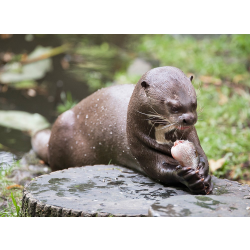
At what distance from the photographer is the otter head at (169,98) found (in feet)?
9.45

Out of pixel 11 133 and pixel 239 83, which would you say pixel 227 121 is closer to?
pixel 239 83

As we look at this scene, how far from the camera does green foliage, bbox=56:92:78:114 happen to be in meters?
6.79

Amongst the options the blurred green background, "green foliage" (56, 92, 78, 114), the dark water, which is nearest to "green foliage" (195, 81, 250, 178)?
the blurred green background

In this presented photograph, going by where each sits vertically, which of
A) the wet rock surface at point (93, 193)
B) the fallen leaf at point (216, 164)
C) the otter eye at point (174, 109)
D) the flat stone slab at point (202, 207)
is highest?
the otter eye at point (174, 109)

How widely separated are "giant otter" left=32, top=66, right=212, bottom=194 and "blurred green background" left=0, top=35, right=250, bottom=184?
124cm

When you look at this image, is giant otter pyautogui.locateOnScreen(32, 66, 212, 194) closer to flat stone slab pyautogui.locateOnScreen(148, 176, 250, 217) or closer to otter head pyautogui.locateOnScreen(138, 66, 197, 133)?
otter head pyautogui.locateOnScreen(138, 66, 197, 133)

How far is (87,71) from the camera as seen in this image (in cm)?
823

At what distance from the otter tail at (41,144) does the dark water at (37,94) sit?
350 mm

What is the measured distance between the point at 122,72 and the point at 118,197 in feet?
17.9

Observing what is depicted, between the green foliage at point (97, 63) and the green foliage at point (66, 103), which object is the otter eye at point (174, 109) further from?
the green foliage at point (97, 63)

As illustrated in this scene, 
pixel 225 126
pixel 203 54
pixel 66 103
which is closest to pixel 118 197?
pixel 225 126

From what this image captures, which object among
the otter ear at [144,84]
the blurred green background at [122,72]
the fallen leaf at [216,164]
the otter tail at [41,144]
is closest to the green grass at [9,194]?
the otter tail at [41,144]

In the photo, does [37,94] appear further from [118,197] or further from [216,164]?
[118,197]

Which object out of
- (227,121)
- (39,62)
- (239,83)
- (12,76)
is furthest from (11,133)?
(239,83)
